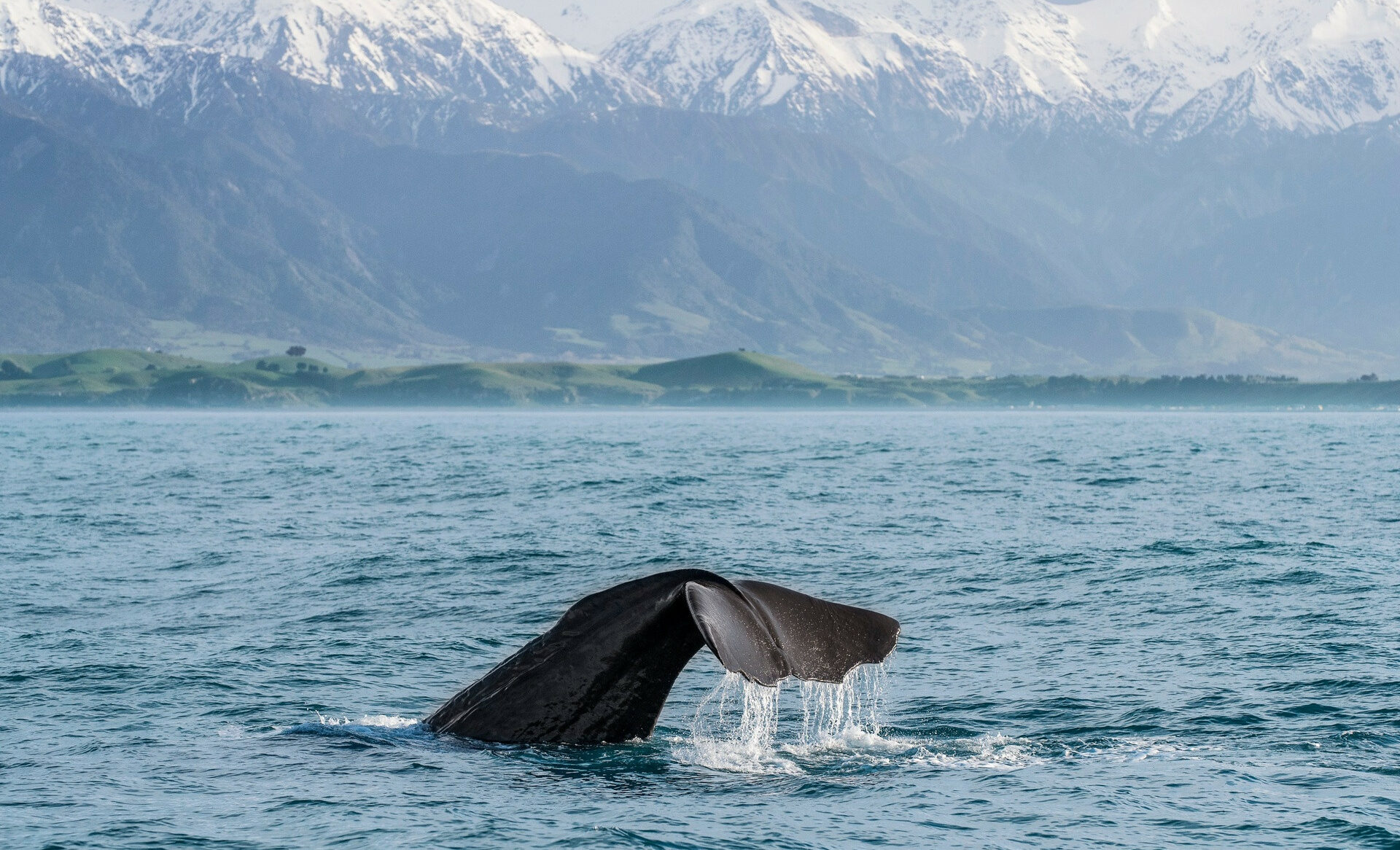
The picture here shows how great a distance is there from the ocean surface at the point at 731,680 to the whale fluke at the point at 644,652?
418 millimetres

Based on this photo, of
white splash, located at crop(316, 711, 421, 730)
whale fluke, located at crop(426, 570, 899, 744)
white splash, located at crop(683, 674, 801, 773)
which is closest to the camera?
whale fluke, located at crop(426, 570, 899, 744)

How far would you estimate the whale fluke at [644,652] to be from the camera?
12039 millimetres

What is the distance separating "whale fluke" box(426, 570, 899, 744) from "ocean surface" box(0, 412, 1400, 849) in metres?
0.42

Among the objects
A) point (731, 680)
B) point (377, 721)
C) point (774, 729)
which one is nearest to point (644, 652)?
point (774, 729)

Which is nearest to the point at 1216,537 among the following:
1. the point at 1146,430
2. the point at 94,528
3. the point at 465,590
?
the point at 465,590

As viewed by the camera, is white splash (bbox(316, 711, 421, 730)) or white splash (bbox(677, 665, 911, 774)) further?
white splash (bbox(316, 711, 421, 730))

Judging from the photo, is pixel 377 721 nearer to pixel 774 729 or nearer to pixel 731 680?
pixel 774 729

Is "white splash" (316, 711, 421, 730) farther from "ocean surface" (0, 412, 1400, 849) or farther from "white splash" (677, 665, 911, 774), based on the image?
"white splash" (677, 665, 911, 774)

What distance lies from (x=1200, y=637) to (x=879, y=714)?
8.23m

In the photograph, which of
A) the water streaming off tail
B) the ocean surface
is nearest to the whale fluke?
the ocean surface

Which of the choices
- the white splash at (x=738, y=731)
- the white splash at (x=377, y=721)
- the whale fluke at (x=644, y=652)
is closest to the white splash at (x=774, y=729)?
the white splash at (x=738, y=731)

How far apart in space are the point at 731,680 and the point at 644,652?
25.1 feet

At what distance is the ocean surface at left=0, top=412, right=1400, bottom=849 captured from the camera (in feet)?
47.0

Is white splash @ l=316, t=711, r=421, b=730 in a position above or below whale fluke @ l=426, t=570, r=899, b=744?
below
